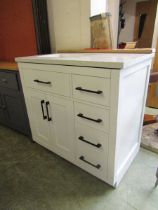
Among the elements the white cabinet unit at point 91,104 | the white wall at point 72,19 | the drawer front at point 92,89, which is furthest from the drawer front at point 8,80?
the drawer front at point 92,89

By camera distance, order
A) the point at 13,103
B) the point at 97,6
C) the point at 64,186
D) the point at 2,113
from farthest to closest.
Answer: the point at 2,113 < the point at 13,103 < the point at 97,6 < the point at 64,186

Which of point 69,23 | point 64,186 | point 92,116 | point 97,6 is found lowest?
point 64,186

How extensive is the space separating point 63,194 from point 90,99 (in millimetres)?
781

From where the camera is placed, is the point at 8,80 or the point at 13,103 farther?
the point at 13,103

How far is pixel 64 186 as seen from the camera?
1.21m

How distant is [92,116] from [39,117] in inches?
26.3

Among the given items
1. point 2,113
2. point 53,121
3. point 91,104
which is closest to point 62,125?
point 53,121

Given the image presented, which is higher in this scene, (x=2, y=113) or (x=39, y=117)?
(x=39, y=117)

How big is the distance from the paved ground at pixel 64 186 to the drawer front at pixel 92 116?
55 centimetres

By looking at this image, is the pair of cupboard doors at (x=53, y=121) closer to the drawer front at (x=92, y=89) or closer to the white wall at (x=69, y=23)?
the drawer front at (x=92, y=89)

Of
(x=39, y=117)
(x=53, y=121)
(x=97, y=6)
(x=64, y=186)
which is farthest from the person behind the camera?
(x=97, y=6)

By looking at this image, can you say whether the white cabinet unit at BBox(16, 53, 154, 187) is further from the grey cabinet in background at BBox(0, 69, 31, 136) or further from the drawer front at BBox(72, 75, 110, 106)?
the grey cabinet in background at BBox(0, 69, 31, 136)

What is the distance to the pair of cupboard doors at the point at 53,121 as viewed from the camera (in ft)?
3.82

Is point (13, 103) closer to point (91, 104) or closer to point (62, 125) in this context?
point (62, 125)
